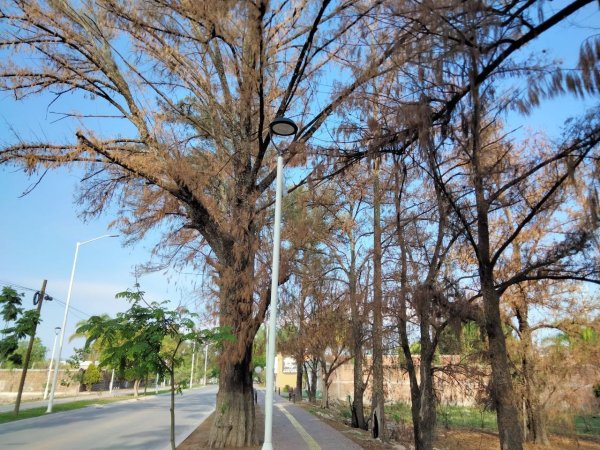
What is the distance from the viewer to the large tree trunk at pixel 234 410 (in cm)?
1128

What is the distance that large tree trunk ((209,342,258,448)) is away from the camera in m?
11.3

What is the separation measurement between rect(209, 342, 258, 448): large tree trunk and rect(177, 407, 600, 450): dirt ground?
14.1 inches

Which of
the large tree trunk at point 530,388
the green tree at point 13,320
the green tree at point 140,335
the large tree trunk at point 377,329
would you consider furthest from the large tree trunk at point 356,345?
the green tree at point 13,320

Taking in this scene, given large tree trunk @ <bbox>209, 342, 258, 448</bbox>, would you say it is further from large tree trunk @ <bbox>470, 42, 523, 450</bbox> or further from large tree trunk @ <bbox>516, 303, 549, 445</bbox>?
large tree trunk @ <bbox>516, 303, 549, 445</bbox>

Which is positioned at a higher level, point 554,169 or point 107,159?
point 107,159

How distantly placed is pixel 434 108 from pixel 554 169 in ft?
5.93

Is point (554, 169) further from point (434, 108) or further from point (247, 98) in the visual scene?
point (247, 98)

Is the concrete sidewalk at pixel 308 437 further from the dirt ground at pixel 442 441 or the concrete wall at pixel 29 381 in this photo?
the concrete wall at pixel 29 381

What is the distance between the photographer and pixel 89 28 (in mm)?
9938

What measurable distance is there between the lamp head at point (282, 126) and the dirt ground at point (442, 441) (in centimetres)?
779

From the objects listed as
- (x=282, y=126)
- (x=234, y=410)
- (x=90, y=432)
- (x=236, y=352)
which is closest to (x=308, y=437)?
(x=234, y=410)

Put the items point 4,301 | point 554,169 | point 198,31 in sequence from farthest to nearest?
1. point 4,301
2. point 198,31
3. point 554,169

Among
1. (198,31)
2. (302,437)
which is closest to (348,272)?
(302,437)

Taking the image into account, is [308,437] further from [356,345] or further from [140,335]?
[140,335]
